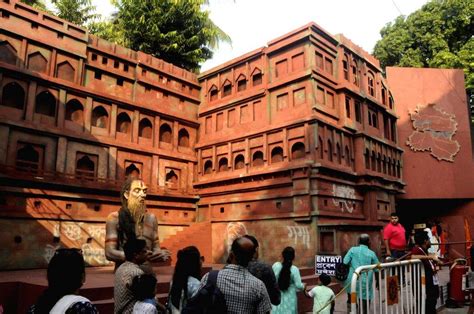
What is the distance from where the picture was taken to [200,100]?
75.8 ft

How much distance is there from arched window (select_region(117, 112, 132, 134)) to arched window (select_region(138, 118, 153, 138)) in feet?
2.10

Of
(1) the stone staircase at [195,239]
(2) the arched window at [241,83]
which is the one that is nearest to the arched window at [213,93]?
(2) the arched window at [241,83]

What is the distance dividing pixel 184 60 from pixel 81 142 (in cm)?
1253

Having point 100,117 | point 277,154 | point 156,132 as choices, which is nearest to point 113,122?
point 100,117

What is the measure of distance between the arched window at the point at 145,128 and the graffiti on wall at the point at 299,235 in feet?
29.4

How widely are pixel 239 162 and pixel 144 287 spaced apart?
667 inches

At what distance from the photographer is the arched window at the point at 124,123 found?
19336mm

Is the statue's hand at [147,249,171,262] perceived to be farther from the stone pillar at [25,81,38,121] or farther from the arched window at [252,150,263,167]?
the arched window at [252,150,263,167]

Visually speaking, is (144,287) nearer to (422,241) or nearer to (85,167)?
(422,241)

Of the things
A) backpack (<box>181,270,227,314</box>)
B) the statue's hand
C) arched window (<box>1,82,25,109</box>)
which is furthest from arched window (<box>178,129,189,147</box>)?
backpack (<box>181,270,227,314</box>)

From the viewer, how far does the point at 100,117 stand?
18.7 meters

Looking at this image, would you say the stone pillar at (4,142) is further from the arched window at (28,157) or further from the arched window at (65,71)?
the arched window at (65,71)

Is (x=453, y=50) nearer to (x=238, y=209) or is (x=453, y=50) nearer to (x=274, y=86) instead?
(x=274, y=86)

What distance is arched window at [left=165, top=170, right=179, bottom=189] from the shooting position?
67.4ft
